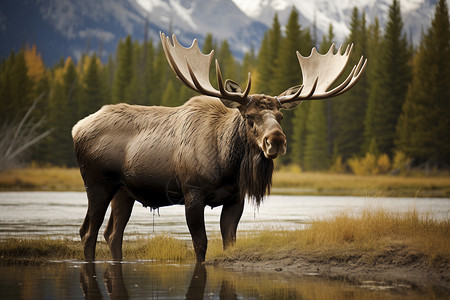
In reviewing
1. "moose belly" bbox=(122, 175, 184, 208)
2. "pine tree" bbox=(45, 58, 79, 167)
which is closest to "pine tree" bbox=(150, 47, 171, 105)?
"pine tree" bbox=(45, 58, 79, 167)

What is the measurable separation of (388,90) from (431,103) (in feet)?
21.8

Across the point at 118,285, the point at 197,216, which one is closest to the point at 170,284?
the point at 118,285

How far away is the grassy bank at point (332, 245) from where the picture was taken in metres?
8.58

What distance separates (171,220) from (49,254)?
834 cm

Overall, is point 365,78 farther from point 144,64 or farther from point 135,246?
point 135,246

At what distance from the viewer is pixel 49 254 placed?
10.7 meters

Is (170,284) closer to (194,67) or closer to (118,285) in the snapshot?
(118,285)

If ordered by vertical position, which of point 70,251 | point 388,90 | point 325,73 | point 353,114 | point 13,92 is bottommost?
point 353,114

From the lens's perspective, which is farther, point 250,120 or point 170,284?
point 250,120

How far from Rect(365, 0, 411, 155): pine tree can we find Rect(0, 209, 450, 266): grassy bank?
47.5m

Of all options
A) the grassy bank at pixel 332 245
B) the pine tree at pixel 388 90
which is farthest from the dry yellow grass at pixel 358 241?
the pine tree at pixel 388 90

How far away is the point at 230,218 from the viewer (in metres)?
9.70

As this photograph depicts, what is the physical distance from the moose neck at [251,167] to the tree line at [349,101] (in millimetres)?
42344

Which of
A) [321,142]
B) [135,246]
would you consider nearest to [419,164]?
[321,142]
